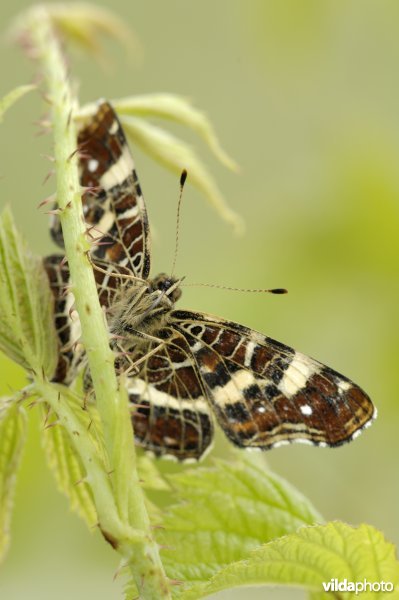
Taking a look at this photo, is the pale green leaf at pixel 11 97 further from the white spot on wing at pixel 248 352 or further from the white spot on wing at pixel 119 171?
the white spot on wing at pixel 248 352

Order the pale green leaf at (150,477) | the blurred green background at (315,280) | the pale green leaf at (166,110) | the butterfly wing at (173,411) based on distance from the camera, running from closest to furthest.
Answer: the pale green leaf at (150,477), the pale green leaf at (166,110), the butterfly wing at (173,411), the blurred green background at (315,280)

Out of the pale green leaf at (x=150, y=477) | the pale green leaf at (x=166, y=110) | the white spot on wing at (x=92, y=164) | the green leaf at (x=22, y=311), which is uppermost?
the pale green leaf at (x=166, y=110)

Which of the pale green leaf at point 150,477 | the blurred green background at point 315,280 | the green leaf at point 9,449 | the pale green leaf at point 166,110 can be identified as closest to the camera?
the green leaf at point 9,449

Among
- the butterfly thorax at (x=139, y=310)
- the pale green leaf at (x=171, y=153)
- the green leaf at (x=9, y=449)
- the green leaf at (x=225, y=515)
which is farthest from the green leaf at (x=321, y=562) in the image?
the pale green leaf at (x=171, y=153)

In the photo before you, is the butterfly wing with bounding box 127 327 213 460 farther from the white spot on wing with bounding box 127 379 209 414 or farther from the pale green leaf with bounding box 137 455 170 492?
the pale green leaf with bounding box 137 455 170 492

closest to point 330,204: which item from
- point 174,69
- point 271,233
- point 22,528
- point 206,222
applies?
point 271,233

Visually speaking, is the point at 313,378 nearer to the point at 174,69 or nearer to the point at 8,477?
the point at 8,477

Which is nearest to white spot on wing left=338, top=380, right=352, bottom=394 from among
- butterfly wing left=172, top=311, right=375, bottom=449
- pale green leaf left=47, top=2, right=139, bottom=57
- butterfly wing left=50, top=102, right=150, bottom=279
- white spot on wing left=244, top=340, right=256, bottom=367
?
butterfly wing left=172, top=311, right=375, bottom=449
